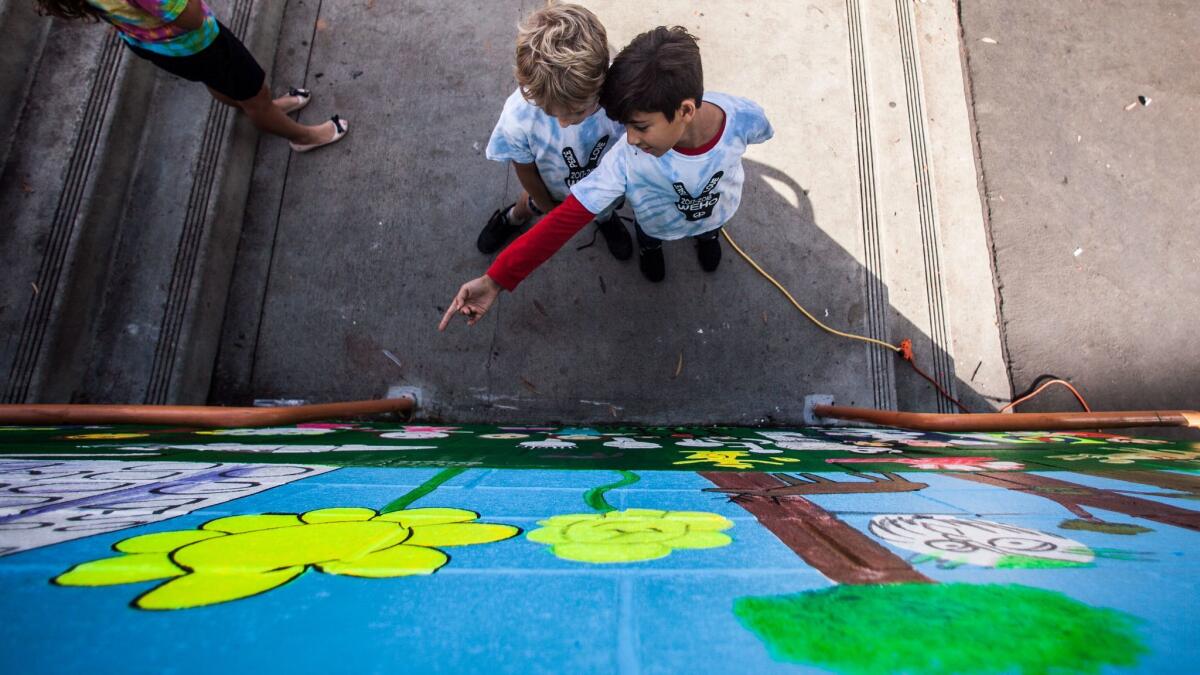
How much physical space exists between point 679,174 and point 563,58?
0.52m

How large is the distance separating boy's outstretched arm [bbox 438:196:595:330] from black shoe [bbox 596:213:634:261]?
938 mm

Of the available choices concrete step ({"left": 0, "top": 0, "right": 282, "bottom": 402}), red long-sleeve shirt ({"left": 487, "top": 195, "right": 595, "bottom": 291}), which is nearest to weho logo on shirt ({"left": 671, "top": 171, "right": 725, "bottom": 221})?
red long-sleeve shirt ({"left": 487, "top": 195, "right": 595, "bottom": 291})

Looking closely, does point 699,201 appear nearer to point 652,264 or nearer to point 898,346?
point 652,264

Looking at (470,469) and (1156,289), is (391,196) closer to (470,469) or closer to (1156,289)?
(470,469)

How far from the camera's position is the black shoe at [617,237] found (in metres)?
2.63

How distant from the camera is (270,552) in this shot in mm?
628

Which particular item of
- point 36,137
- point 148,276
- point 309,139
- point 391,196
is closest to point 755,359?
point 391,196

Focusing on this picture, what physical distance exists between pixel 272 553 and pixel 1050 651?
83 centimetres

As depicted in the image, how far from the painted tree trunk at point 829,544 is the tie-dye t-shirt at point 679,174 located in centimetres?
112

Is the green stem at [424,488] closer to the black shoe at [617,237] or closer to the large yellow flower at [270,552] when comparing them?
the large yellow flower at [270,552]

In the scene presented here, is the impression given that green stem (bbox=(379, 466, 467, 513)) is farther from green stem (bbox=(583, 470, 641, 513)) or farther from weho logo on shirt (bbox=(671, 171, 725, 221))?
weho logo on shirt (bbox=(671, 171, 725, 221))

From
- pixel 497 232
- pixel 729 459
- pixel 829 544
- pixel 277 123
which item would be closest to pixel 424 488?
pixel 829 544

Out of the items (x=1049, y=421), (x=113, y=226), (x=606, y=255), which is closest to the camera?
(x=1049, y=421)

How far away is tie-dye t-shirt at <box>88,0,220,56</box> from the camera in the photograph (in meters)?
1.79
